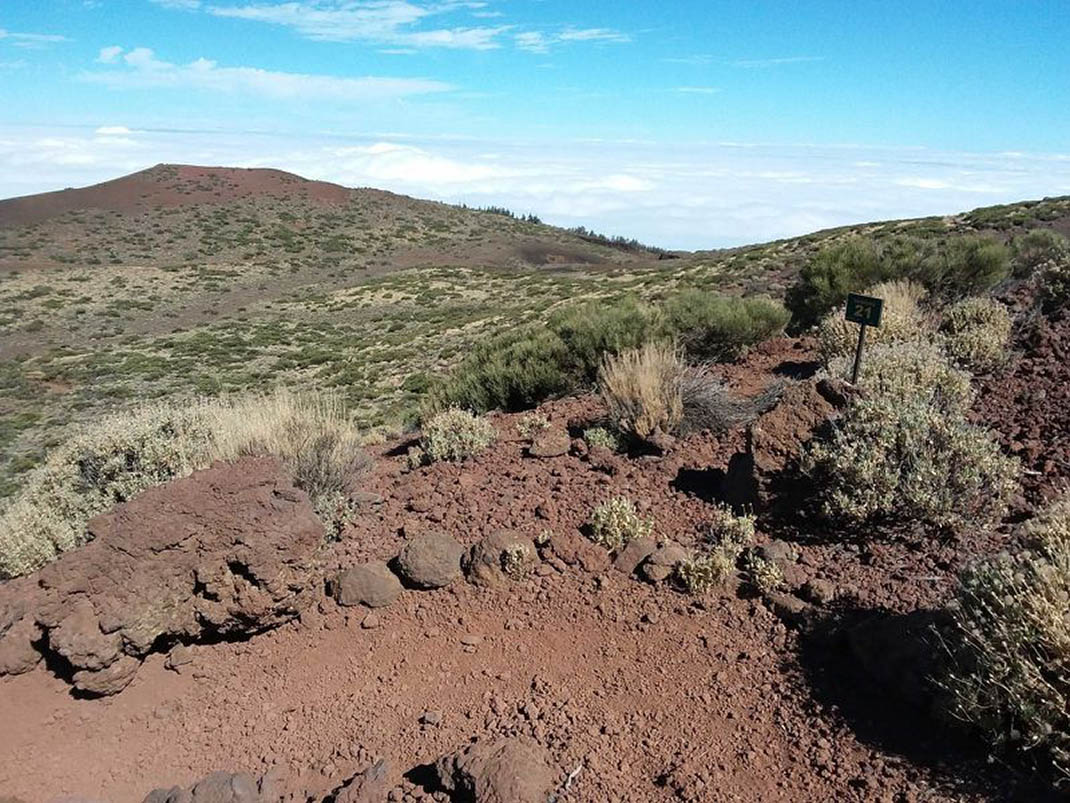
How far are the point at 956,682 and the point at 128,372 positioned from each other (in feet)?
71.7

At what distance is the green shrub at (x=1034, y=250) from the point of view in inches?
371

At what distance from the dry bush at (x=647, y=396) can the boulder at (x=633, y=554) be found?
4.61 ft

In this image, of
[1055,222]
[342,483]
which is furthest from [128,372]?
[1055,222]

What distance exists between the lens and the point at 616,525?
4562 millimetres

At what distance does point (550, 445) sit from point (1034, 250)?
1167 cm

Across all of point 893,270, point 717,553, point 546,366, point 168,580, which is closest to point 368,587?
point 168,580

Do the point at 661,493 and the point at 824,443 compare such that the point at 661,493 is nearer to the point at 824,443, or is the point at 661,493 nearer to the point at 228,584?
the point at 824,443

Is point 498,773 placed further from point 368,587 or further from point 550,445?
point 550,445

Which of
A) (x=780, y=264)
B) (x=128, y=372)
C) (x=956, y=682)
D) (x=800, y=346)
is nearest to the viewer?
(x=956, y=682)

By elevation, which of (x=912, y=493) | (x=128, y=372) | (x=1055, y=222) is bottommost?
(x=128, y=372)

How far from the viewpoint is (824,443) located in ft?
14.8

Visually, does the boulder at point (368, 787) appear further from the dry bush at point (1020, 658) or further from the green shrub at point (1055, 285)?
the green shrub at point (1055, 285)

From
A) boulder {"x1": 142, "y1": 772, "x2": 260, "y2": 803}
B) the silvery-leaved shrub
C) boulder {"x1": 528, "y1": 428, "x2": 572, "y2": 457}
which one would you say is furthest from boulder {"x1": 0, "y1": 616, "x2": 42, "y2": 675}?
the silvery-leaved shrub

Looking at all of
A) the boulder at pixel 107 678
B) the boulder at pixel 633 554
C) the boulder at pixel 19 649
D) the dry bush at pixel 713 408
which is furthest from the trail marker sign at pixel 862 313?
the boulder at pixel 19 649
